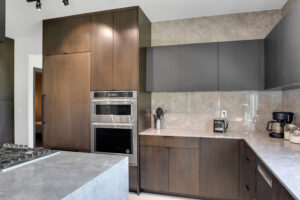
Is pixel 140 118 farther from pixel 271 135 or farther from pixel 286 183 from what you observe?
pixel 286 183

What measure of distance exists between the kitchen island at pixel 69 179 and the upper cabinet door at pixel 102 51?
1.52 meters

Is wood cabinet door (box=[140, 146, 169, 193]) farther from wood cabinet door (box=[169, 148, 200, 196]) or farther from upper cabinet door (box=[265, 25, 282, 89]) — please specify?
upper cabinet door (box=[265, 25, 282, 89])

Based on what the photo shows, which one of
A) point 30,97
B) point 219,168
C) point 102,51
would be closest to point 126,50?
point 102,51

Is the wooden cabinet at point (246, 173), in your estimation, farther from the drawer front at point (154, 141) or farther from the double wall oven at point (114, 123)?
the double wall oven at point (114, 123)

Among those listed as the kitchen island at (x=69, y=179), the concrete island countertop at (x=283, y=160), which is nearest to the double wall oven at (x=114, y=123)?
the kitchen island at (x=69, y=179)

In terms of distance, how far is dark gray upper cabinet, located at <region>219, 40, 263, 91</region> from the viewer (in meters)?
2.60

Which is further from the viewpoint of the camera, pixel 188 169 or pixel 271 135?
pixel 188 169

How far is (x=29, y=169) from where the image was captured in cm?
114

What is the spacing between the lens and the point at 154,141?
2.66m

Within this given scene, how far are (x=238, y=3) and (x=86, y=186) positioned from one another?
9.37ft

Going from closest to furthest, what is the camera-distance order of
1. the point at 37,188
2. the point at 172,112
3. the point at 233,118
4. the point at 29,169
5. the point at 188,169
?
the point at 37,188
the point at 29,169
the point at 188,169
the point at 233,118
the point at 172,112

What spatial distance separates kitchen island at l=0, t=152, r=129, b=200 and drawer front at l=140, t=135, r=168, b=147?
123cm

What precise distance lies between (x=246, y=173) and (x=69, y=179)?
1.92 m

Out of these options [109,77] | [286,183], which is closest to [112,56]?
[109,77]
